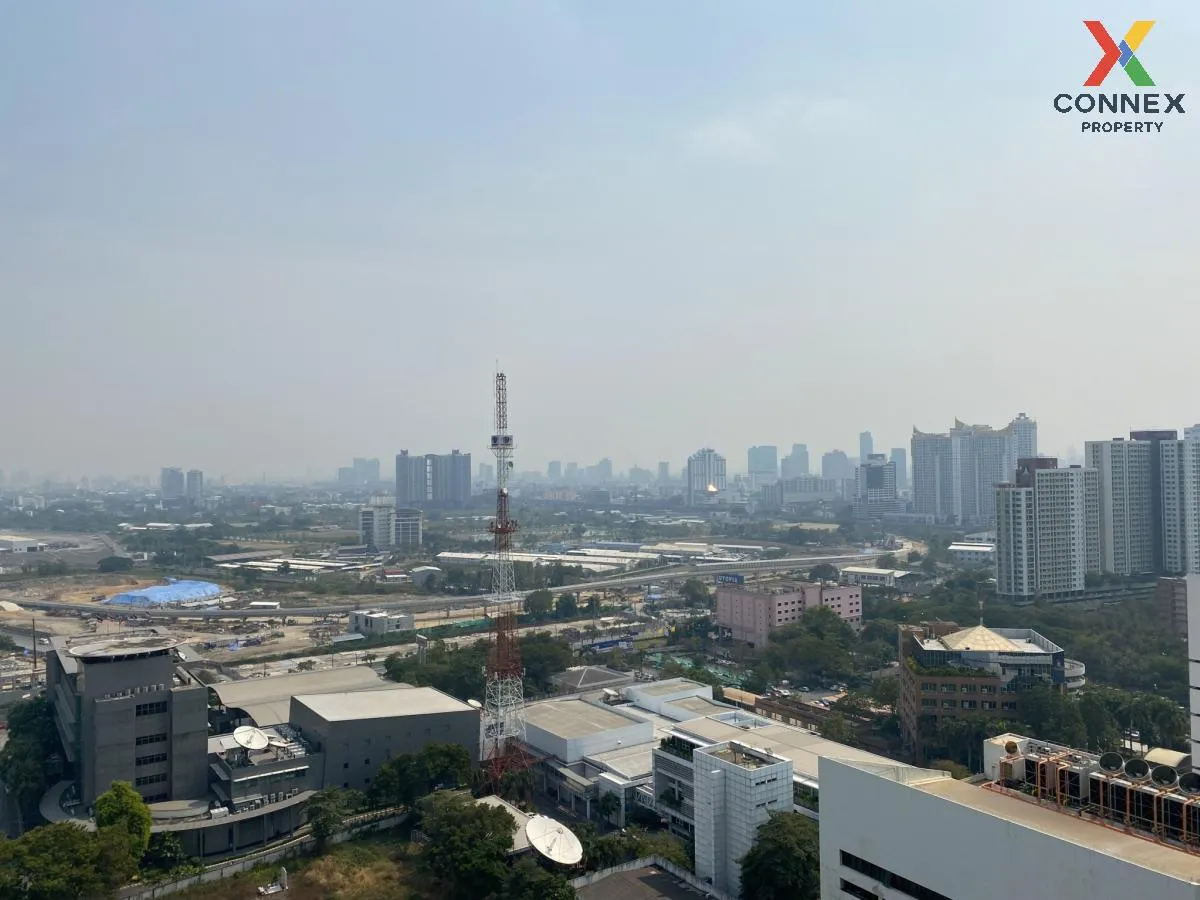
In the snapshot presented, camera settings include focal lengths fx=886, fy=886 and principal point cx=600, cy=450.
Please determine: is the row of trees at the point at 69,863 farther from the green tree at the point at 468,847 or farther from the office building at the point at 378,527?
the office building at the point at 378,527

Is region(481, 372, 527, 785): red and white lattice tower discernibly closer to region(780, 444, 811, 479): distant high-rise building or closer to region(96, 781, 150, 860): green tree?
region(96, 781, 150, 860): green tree

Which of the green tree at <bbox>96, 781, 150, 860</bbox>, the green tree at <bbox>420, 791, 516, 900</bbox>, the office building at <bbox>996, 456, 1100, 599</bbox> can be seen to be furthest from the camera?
the office building at <bbox>996, 456, 1100, 599</bbox>

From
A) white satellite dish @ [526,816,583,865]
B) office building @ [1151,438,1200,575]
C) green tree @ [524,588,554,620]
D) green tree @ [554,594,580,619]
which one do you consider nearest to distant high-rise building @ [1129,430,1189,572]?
office building @ [1151,438,1200,575]

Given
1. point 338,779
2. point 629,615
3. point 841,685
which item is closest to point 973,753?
point 841,685

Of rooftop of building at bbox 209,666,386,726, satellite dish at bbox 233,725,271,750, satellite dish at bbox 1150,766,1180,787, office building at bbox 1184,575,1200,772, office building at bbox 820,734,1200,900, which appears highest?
office building at bbox 1184,575,1200,772

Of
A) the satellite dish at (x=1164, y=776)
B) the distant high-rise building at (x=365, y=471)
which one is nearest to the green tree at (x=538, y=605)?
the satellite dish at (x=1164, y=776)
